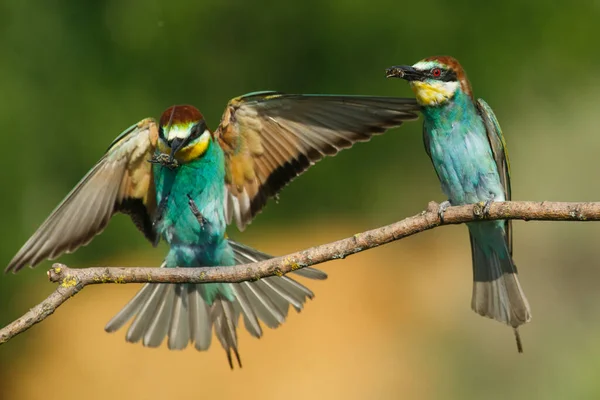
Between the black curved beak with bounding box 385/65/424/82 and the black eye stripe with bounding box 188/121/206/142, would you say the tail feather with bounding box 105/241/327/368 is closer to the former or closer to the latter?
the black eye stripe with bounding box 188/121/206/142

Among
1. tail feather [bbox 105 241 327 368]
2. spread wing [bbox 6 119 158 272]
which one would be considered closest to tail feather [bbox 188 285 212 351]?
tail feather [bbox 105 241 327 368]

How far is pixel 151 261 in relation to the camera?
615 centimetres

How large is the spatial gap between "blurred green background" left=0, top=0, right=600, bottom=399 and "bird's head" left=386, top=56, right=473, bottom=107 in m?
2.77

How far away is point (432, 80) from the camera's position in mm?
2500

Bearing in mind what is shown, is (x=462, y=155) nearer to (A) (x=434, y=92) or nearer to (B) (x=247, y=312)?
(A) (x=434, y=92)

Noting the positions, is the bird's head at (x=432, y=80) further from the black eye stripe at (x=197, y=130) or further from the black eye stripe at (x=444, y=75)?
the black eye stripe at (x=197, y=130)

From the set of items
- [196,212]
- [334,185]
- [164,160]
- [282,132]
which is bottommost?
[196,212]

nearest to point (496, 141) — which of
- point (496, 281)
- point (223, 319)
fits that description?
point (496, 281)

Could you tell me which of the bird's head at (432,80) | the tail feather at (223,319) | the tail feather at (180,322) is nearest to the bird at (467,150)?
the bird's head at (432,80)

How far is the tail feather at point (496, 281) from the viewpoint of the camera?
257 centimetres

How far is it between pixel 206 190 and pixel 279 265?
694 mm

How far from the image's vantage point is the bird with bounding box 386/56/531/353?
2.47 m

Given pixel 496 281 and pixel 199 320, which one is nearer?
pixel 496 281

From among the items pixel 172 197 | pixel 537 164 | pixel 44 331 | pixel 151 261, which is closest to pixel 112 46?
pixel 151 261
